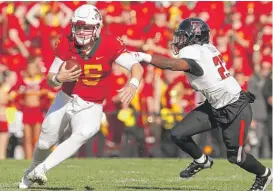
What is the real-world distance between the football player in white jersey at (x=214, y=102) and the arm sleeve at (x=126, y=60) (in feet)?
1.54

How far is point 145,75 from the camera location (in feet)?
45.5

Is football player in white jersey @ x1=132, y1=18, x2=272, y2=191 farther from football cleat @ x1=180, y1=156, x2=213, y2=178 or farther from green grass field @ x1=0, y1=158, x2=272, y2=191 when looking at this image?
green grass field @ x1=0, y1=158, x2=272, y2=191

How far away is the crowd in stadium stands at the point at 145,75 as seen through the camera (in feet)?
43.2

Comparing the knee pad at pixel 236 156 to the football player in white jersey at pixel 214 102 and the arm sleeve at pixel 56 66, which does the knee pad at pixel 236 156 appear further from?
the arm sleeve at pixel 56 66

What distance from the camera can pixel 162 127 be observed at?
1348 cm

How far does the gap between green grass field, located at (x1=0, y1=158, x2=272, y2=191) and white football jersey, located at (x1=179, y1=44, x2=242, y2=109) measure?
0.93m

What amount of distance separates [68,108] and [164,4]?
744cm

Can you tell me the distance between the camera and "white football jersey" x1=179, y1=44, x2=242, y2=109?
7.51 m

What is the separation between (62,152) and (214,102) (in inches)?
57.4

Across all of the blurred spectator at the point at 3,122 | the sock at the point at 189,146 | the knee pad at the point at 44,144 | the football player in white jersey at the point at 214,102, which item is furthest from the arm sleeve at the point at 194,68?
the blurred spectator at the point at 3,122

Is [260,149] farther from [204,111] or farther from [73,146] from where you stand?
[73,146]

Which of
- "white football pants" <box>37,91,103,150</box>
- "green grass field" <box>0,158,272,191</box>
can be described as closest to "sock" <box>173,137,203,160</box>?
"green grass field" <box>0,158,272,191</box>

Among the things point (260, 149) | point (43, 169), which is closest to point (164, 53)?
point (260, 149)

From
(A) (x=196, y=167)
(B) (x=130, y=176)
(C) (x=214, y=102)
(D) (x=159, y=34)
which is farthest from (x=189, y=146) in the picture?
(D) (x=159, y=34)
